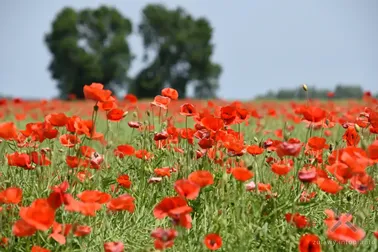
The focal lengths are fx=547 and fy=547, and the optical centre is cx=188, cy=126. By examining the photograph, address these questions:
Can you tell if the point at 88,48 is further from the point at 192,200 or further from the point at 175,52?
the point at 192,200

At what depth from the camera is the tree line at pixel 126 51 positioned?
35.2 meters

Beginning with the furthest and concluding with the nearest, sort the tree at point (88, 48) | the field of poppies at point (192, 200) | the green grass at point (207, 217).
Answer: the tree at point (88, 48) < the green grass at point (207, 217) < the field of poppies at point (192, 200)

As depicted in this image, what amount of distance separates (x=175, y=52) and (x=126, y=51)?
11.2 feet

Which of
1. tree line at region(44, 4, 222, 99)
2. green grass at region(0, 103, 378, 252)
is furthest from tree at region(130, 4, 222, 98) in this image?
green grass at region(0, 103, 378, 252)

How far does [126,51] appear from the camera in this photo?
35.9 meters

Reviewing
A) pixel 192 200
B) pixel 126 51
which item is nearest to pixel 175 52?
pixel 126 51

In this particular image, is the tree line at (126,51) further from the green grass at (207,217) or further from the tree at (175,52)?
the green grass at (207,217)

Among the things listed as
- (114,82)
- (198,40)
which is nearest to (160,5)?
(198,40)

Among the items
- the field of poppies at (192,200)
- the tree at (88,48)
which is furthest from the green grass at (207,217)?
the tree at (88,48)

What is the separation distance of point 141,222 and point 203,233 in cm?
38

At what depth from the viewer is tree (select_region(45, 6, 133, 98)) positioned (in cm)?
3481

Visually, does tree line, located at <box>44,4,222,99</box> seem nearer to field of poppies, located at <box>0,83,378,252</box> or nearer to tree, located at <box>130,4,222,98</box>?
tree, located at <box>130,4,222,98</box>

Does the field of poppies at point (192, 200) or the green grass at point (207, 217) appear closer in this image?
the field of poppies at point (192, 200)

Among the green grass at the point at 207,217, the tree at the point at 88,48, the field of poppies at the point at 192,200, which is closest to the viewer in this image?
the field of poppies at the point at 192,200
